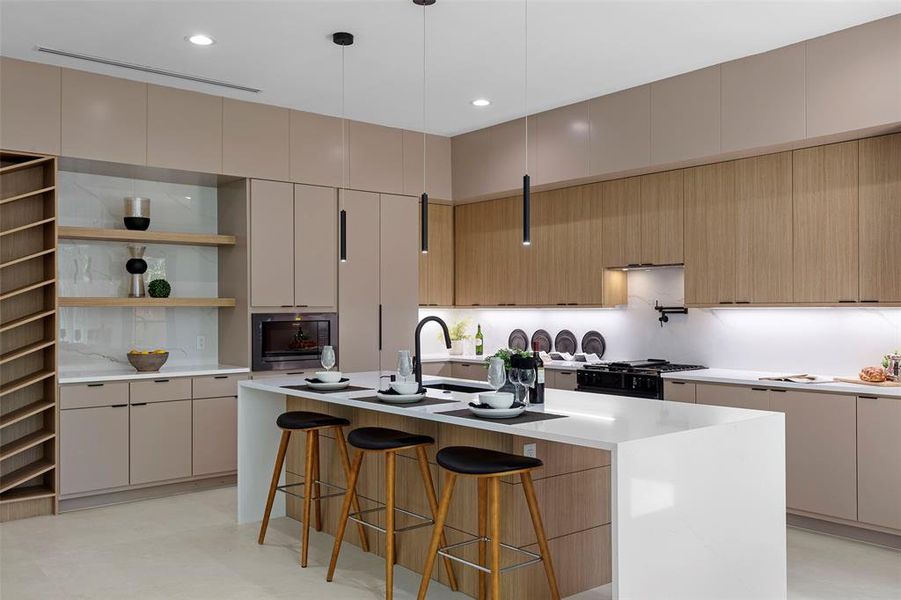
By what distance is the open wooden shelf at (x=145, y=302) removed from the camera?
17.7 feet

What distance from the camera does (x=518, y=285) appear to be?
6871 millimetres

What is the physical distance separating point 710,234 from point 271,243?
3.39 metres

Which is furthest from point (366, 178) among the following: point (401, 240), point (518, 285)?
point (518, 285)

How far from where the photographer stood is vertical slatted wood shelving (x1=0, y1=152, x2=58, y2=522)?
16.5ft

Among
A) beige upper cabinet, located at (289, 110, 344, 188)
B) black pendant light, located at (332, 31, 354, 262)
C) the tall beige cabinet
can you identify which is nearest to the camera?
black pendant light, located at (332, 31, 354, 262)

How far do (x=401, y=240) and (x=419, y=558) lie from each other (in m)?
3.59

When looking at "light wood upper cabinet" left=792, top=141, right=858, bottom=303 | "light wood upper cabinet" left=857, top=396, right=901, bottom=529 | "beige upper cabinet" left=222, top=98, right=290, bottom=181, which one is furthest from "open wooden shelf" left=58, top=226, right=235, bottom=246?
"light wood upper cabinet" left=857, top=396, right=901, bottom=529

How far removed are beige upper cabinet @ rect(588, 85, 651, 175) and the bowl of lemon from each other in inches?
142

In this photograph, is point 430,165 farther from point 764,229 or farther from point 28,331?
point 28,331

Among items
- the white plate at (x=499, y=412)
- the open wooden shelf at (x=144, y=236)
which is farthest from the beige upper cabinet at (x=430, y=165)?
the white plate at (x=499, y=412)

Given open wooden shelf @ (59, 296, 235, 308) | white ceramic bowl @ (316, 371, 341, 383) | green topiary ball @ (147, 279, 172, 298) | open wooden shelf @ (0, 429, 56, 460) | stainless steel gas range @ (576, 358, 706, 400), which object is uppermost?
green topiary ball @ (147, 279, 172, 298)

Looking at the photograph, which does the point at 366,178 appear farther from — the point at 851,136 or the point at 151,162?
the point at 851,136

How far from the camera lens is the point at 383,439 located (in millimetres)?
3666

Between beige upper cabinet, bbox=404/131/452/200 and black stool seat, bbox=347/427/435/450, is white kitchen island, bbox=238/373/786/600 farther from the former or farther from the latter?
beige upper cabinet, bbox=404/131/452/200
